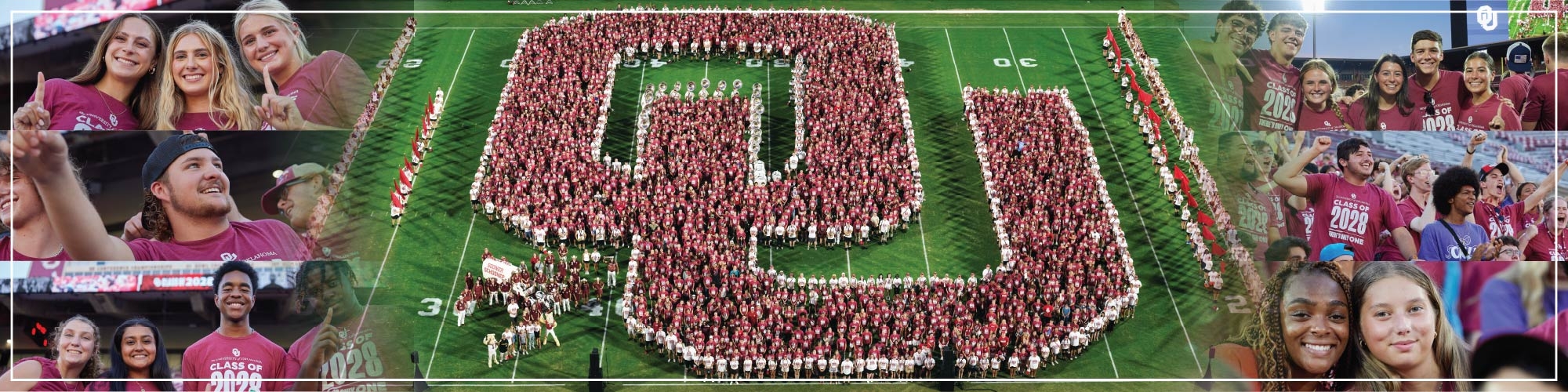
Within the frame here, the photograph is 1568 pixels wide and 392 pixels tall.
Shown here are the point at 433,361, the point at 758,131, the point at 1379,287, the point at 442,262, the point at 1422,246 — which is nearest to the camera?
the point at 1379,287

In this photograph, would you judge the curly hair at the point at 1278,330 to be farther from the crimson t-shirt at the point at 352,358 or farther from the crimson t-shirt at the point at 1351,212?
the crimson t-shirt at the point at 352,358

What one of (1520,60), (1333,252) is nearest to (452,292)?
(1333,252)

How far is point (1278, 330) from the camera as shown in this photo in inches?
1207

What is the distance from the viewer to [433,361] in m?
41.5

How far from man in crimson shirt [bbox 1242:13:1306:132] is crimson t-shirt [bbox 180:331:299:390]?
1737cm

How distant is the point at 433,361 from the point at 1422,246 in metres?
20.6

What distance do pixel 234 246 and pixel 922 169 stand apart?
22366 millimetres

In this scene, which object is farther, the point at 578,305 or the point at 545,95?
the point at 545,95

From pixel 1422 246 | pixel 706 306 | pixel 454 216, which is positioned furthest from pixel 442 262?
pixel 1422 246

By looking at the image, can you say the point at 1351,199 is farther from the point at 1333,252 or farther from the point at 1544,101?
the point at 1544,101

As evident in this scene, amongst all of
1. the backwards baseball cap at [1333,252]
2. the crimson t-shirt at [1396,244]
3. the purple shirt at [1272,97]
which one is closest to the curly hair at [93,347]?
the backwards baseball cap at [1333,252]

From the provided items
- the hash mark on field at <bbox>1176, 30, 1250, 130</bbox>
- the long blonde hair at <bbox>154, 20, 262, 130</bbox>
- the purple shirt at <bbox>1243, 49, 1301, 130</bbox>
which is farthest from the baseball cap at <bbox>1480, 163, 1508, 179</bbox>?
the long blonde hair at <bbox>154, 20, 262, 130</bbox>

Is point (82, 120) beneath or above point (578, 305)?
above

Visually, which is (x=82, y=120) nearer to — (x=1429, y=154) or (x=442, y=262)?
(x=442, y=262)
